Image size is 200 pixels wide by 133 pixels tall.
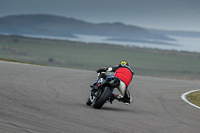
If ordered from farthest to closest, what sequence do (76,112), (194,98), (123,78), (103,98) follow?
(194,98) < (123,78) < (103,98) < (76,112)

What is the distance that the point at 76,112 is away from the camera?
9984 mm

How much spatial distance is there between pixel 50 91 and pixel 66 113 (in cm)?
421

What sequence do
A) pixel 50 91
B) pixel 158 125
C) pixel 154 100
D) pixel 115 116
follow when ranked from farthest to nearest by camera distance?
pixel 154 100
pixel 50 91
pixel 115 116
pixel 158 125

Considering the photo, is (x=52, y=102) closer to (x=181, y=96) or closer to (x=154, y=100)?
(x=154, y=100)

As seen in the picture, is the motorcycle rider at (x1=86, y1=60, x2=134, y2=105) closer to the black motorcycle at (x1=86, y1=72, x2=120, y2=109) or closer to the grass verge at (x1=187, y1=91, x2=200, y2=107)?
the black motorcycle at (x1=86, y1=72, x2=120, y2=109)

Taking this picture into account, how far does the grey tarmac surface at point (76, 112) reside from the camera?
8.16 metres

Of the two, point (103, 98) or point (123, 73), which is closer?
point (103, 98)

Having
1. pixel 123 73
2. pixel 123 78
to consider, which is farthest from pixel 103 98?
pixel 123 73

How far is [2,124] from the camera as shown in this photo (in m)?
7.64

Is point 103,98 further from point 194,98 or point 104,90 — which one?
point 194,98

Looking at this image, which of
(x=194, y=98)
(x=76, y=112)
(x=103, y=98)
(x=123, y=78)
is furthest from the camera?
(x=194, y=98)

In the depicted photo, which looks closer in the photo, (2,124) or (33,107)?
(2,124)

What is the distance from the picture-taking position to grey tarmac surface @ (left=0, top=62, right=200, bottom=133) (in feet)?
26.8

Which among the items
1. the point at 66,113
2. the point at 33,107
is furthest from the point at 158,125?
the point at 33,107
